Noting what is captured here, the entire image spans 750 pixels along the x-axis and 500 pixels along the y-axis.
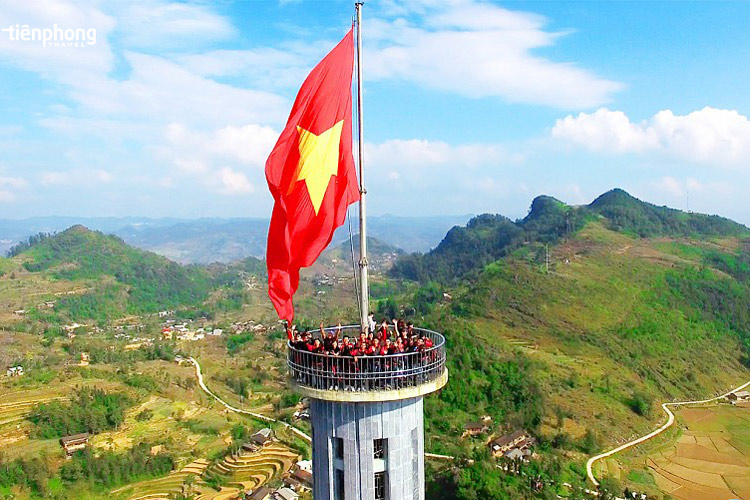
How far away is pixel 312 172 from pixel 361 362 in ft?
12.0

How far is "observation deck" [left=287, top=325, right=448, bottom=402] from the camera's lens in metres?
10.6

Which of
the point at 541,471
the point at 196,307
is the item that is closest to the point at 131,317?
the point at 196,307

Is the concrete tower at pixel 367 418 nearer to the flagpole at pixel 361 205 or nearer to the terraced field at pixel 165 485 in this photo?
the flagpole at pixel 361 205

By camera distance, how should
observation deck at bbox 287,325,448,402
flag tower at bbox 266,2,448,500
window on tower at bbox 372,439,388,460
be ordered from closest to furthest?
observation deck at bbox 287,325,448,402 < flag tower at bbox 266,2,448,500 < window on tower at bbox 372,439,388,460

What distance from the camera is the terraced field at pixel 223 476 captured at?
5334 cm

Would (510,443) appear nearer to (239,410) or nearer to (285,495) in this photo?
(285,495)

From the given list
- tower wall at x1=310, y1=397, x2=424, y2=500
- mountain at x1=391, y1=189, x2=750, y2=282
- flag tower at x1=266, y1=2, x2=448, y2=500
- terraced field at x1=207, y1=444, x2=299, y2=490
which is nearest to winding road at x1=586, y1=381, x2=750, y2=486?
terraced field at x1=207, y1=444, x2=299, y2=490

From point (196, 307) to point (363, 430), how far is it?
160447 millimetres

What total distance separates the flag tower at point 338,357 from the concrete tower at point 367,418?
0.02m

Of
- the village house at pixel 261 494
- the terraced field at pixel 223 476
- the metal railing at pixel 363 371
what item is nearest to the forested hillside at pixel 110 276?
the terraced field at pixel 223 476

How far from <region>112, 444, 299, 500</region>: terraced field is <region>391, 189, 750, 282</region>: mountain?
79.5 metres

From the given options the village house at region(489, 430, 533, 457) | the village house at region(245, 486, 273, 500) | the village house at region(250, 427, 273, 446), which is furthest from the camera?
the village house at region(250, 427, 273, 446)

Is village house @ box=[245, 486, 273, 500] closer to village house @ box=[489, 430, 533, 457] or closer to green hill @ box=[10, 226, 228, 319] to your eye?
village house @ box=[489, 430, 533, 457]

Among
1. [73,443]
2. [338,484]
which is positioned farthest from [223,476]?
[338,484]
